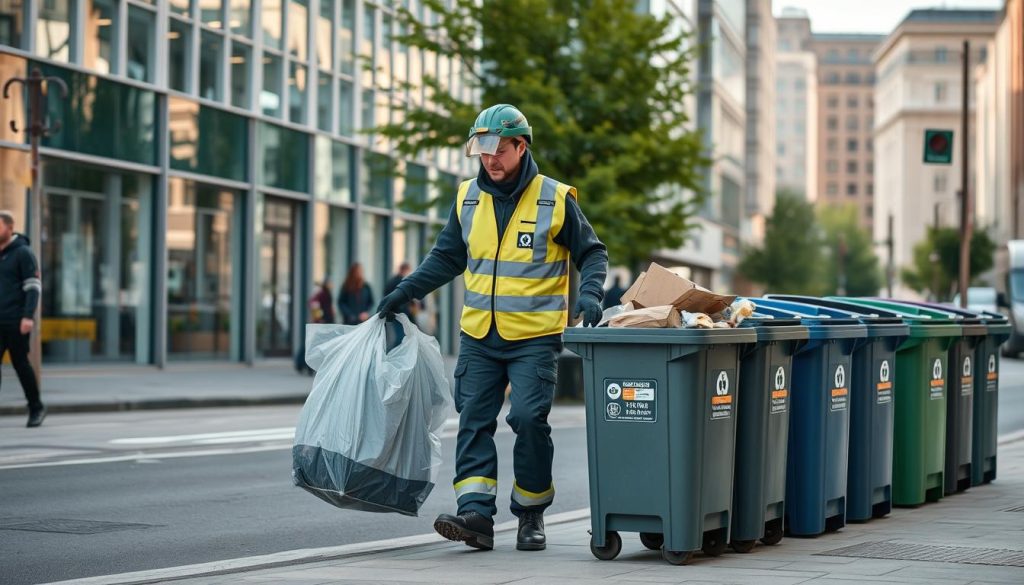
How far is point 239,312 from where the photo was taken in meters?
28.9

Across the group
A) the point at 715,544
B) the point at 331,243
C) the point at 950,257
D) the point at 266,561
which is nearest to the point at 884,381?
→ the point at 715,544

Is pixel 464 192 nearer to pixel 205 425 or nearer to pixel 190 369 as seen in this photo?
pixel 205 425

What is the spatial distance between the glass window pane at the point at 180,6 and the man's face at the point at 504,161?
19.7 metres

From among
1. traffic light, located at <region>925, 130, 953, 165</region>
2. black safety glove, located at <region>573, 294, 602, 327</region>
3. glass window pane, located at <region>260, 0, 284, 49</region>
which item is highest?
glass window pane, located at <region>260, 0, 284, 49</region>

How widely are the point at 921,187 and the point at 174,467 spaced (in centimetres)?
14190

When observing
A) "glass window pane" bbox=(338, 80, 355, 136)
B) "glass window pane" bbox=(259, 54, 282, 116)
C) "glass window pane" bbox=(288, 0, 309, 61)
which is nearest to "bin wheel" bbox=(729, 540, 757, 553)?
"glass window pane" bbox=(259, 54, 282, 116)

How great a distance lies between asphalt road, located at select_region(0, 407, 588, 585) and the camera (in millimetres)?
7715

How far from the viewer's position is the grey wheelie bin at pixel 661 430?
667 centimetres

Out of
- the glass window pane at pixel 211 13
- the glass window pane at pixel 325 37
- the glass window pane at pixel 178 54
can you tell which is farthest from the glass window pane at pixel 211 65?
the glass window pane at pixel 325 37

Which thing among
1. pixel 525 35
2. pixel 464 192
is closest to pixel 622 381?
pixel 464 192

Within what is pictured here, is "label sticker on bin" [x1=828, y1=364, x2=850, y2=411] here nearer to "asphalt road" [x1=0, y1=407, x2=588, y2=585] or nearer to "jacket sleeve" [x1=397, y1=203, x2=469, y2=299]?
"jacket sleeve" [x1=397, y1=203, x2=469, y2=299]

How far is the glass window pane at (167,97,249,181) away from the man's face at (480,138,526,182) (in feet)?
63.2

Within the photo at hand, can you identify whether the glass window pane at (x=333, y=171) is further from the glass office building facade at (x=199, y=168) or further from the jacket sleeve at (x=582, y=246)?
the jacket sleeve at (x=582, y=246)

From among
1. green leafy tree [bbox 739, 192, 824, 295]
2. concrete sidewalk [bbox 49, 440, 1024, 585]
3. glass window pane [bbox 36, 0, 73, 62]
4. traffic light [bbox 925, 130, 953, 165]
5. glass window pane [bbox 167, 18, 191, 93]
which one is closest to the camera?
concrete sidewalk [bbox 49, 440, 1024, 585]
